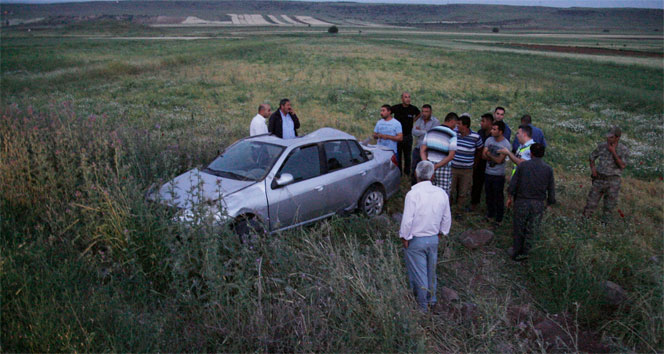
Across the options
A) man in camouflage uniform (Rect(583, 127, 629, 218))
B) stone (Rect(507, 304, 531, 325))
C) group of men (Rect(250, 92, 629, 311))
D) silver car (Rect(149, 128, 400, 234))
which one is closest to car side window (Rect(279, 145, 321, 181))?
silver car (Rect(149, 128, 400, 234))

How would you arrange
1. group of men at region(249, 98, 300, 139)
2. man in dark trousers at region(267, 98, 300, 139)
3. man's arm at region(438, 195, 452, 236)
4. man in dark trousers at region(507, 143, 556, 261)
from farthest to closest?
man in dark trousers at region(267, 98, 300, 139) < group of men at region(249, 98, 300, 139) < man in dark trousers at region(507, 143, 556, 261) < man's arm at region(438, 195, 452, 236)

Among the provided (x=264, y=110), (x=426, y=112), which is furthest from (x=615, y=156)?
(x=264, y=110)

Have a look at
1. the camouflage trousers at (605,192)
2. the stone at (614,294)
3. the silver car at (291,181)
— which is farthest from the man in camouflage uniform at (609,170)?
the silver car at (291,181)

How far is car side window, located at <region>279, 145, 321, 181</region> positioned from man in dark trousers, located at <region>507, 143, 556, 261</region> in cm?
281

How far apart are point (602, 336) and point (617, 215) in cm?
439

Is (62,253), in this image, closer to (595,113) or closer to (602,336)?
(602,336)

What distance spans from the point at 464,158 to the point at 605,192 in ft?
7.59

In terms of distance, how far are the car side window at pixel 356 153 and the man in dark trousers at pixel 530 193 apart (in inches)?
96.5

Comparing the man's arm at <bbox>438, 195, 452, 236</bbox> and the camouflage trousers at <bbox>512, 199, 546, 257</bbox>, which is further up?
the man's arm at <bbox>438, 195, 452, 236</bbox>

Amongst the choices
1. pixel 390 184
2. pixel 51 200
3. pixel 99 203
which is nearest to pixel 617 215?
pixel 390 184

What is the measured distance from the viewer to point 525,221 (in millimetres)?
6184

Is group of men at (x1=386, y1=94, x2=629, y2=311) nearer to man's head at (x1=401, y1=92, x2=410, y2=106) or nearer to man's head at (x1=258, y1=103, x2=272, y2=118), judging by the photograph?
man's head at (x1=401, y1=92, x2=410, y2=106)

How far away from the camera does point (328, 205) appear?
22.4 feet

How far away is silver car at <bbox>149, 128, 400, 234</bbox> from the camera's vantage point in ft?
19.3
